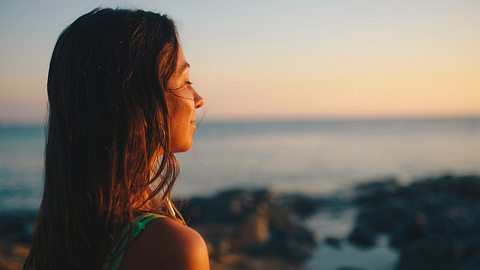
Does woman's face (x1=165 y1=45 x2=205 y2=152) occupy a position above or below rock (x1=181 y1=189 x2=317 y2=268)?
above

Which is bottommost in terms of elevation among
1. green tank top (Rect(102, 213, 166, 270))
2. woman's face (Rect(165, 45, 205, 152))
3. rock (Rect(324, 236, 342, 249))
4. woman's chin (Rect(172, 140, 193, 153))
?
rock (Rect(324, 236, 342, 249))

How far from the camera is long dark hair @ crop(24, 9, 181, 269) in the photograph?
5.01 ft

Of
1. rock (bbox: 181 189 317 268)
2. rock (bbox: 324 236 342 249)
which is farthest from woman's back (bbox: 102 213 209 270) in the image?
rock (bbox: 324 236 342 249)

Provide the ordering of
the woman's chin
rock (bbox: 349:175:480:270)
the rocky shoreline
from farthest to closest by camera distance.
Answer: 1. the rocky shoreline
2. rock (bbox: 349:175:480:270)
3. the woman's chin

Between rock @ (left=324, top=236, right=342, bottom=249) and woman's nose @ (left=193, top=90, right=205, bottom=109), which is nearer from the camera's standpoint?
woman's nose @ (left=193, top=90, right=205, bottom=109)

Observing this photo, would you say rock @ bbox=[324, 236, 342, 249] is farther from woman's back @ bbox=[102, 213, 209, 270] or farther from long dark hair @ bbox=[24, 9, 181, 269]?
woman's back @ bbox=[102, 213, 209, 270]

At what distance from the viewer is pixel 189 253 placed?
1.25 meters

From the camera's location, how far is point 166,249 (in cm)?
124

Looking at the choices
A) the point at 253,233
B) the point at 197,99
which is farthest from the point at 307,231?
the point at 197,99

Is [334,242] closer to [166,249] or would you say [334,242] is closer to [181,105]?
[181,105]

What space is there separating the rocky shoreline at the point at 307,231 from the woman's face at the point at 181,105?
591cm

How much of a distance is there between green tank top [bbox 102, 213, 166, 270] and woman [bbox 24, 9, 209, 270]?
1.9 inches

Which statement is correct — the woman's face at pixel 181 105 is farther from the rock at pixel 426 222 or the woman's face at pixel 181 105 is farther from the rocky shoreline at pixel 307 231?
the rock at pixel 426 222

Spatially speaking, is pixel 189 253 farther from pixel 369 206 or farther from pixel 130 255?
pixel 369 206
